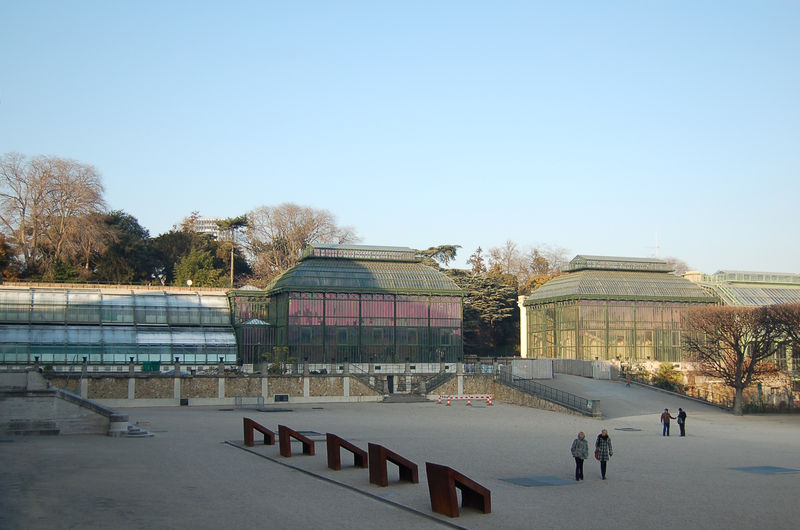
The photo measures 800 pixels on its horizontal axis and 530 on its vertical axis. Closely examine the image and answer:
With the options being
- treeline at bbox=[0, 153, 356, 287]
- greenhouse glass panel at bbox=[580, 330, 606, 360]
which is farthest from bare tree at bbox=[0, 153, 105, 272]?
greenhouse glass panel at bbox=[580, 330, 606, 360]

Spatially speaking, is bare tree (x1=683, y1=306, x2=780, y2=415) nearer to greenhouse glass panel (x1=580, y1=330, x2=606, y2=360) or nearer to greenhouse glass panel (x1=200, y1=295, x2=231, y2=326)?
greenhouse glass panel (x1=580, y1=330, x2=606, y2=360)

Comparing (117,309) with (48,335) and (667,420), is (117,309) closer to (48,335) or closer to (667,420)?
(48,335)

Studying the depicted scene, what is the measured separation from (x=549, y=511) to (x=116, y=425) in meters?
22.6

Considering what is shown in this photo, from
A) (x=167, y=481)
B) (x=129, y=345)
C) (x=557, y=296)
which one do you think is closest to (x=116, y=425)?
(x=167, y=481)

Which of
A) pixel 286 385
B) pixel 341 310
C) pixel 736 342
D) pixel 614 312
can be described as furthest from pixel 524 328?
pixel 286 385

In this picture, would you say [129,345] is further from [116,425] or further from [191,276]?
[116,425]

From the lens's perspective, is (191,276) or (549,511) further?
(191,276)

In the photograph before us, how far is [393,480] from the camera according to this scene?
23219mm

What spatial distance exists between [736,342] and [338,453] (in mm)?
42339

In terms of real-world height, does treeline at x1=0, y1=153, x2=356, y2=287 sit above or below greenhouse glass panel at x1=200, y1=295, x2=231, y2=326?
above

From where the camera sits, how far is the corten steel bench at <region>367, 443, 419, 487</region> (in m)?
22.1

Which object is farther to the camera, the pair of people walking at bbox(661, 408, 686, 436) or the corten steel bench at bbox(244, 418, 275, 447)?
the pair of people walking at bbox(661, 408, 686, 436)

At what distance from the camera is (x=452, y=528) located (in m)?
17.1

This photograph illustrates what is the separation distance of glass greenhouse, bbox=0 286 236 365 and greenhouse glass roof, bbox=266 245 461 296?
724 cm
